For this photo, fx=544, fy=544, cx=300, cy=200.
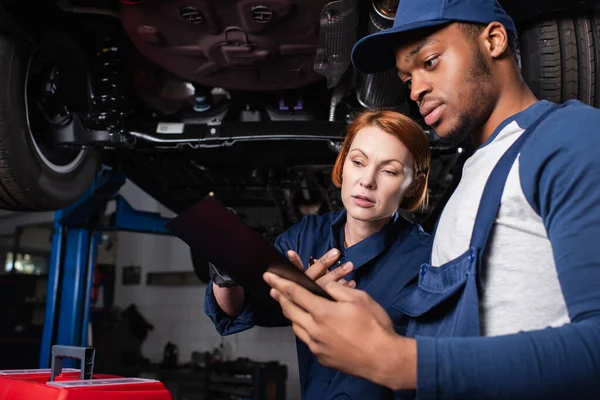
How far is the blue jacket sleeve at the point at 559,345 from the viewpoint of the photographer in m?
0.50

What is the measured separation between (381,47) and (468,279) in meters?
0.40

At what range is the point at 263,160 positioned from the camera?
2594 millimetres

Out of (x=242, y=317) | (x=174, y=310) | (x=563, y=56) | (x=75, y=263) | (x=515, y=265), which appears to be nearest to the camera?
(x=515, y=265)

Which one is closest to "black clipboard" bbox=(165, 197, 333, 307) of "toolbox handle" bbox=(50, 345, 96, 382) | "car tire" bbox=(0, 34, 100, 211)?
"toolbox handle" bbox=(50, 345, 96, 382)

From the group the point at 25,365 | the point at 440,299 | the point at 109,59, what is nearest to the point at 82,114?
the point at 109,59

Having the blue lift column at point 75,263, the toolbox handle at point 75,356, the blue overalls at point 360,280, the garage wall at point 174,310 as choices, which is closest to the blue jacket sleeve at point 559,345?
the blue overalls at point 360,280

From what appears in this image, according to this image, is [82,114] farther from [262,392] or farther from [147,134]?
[262,392]

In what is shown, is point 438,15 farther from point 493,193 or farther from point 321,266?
point 321,266

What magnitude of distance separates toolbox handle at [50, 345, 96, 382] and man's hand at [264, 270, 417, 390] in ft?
2.46

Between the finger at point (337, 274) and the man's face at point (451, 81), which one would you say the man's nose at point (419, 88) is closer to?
the man's face at point (451, 81)

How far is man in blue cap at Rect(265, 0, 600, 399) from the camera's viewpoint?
1.67ft

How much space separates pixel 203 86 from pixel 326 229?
126cm

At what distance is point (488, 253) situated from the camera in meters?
0.67

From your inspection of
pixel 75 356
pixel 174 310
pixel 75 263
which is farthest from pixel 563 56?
pixel 174 310
